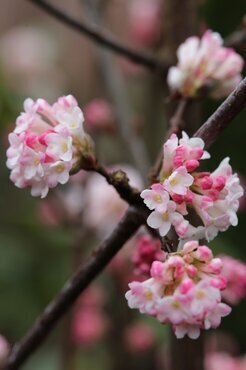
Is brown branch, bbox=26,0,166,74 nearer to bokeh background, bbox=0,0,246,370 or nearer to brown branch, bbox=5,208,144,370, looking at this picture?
bokeh background, bbox=0,0,246,370

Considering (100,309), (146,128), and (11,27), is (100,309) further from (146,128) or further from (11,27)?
→ (11,27)

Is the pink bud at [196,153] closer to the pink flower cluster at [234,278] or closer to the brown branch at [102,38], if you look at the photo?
the pink flower cluster at [234,278]

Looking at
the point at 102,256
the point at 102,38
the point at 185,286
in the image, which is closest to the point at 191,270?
the point at 185,286

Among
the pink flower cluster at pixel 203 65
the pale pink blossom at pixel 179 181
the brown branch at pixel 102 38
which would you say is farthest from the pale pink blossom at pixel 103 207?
the pale pink blossom at pixel 179 181

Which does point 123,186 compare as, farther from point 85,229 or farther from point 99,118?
point 85,229

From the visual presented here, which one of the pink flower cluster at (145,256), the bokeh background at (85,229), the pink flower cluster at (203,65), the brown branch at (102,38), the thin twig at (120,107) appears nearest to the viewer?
the pink flower cluster at (145,256)
